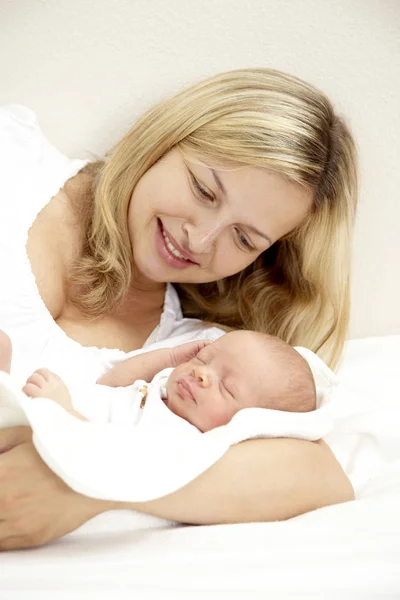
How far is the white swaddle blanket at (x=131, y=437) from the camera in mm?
1048

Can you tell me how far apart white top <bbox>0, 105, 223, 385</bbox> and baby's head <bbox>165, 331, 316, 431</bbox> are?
10.8 inches

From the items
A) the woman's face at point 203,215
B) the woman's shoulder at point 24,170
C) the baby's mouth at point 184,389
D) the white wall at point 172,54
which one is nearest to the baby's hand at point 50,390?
the baby's mouth at point 184,389

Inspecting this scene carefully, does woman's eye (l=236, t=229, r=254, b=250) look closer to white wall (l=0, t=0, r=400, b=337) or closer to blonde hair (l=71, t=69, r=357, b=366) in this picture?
blonde hair (l=71, t=69, r=357, b=366)

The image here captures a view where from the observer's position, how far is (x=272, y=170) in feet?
5.27

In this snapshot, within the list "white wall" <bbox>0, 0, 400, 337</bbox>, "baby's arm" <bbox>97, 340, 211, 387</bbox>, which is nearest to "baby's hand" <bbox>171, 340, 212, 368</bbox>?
"baby's arm" <bbox>97, 340, 211, 387</bbox>

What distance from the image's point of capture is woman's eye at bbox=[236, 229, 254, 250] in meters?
1.67

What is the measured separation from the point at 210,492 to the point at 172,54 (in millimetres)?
1310

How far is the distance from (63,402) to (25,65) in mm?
1182

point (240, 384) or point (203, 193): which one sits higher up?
point (203, 193)

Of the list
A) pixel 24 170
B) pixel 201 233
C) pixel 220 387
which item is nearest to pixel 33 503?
pixel 220 387

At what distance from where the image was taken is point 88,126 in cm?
207

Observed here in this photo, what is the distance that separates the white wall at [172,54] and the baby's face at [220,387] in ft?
3.16

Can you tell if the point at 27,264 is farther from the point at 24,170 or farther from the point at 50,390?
the point at 50,390

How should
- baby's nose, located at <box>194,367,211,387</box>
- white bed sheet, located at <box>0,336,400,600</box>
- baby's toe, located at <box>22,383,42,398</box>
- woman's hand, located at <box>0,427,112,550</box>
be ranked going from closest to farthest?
white bed sheet, located at <box>0,336,400,600</box> → woman's hand, located at <box>0,427,112,550</box> → baby's toe, located at <box>22,383,42,398</box> → baby's nose, located at <box>194,367,211,387</box>
